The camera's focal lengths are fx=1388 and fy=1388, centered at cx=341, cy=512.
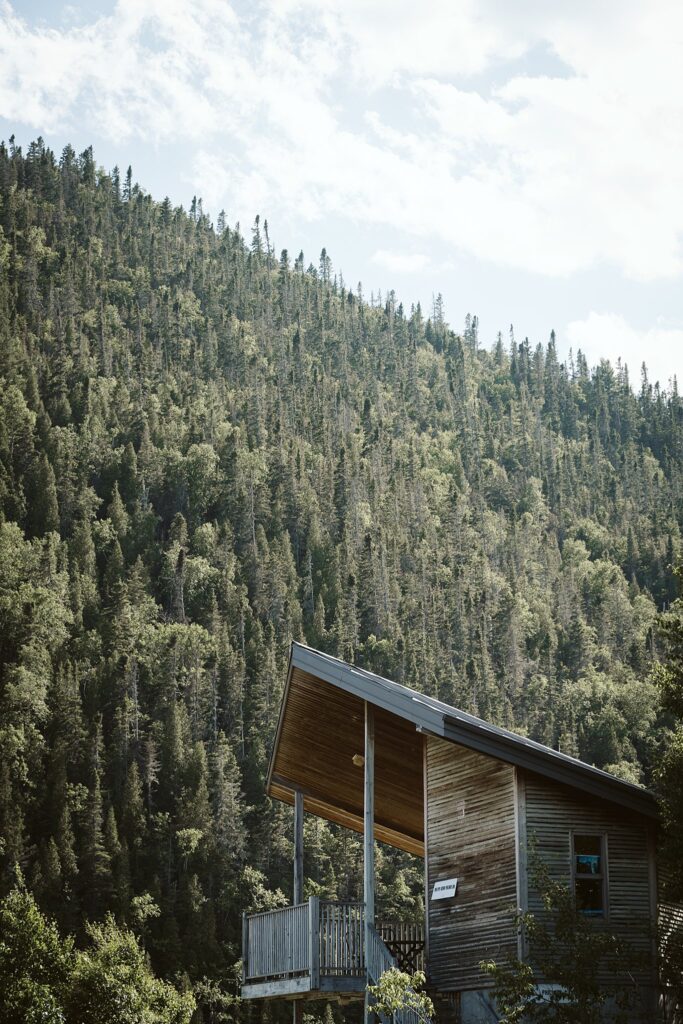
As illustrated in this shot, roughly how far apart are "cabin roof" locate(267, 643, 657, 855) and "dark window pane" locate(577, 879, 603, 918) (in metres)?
1.31

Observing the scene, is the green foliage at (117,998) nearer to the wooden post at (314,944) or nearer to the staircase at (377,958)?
the wooden post at (314,944)

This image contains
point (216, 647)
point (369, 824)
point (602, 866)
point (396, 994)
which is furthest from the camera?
point (216, 647)

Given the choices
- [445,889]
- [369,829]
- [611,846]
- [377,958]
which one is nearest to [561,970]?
[611,846]

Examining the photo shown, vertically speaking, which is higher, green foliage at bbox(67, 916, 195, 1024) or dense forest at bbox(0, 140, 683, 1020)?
dense forest at bbox(0, 140, 683, 1020)

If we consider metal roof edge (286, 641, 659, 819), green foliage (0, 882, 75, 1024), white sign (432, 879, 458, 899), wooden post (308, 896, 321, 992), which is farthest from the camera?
green foliage (0, 882, 75, 1024)

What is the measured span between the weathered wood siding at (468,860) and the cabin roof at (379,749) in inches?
29.0

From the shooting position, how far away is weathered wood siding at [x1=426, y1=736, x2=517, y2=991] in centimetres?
2106

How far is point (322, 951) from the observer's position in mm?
22125

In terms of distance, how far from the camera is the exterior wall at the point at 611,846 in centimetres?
2097

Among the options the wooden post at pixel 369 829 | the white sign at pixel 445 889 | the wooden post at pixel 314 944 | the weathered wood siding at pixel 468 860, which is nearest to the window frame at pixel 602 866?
the weathered wood siding at pixel 468 860

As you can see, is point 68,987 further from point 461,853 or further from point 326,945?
point 461,853

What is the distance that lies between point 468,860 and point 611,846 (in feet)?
7.57

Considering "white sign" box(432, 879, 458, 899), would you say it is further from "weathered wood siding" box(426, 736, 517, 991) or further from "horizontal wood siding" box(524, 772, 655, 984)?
"horizontal wood siding" box(524, 772, 655, 984)

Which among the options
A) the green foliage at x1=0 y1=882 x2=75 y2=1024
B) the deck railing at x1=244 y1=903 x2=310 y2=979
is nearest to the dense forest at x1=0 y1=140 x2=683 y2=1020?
the green foliage at x1=0 y1=882 x2=75 y2=1024
